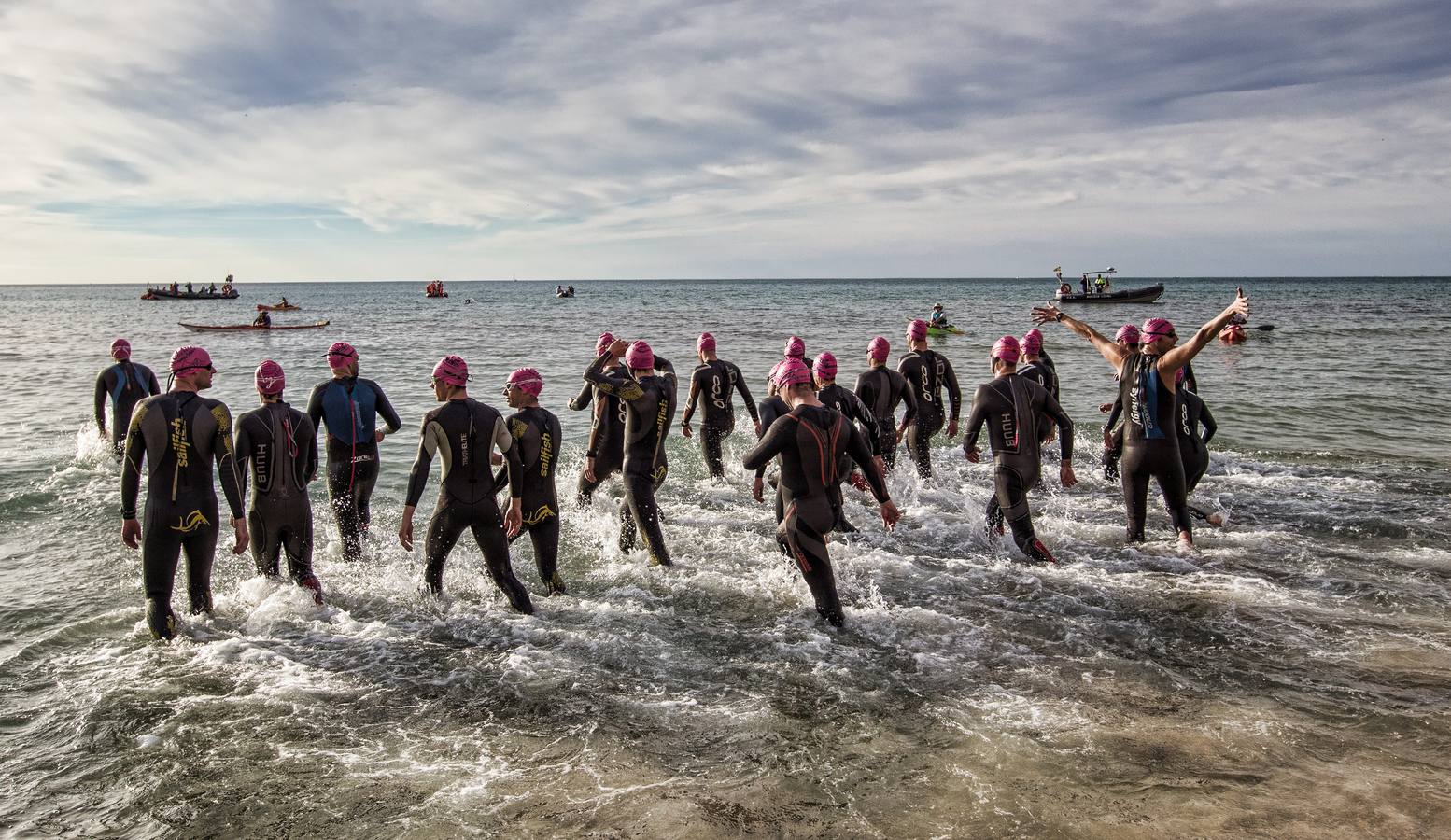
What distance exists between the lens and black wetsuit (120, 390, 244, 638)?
6363 millimetres

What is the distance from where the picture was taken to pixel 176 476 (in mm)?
6398

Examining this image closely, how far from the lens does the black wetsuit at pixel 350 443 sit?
849cm

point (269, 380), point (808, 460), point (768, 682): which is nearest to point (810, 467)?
point (808, 460)

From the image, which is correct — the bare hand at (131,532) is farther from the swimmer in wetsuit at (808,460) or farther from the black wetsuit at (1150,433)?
Answer: the black wetsuit at (1150,433)

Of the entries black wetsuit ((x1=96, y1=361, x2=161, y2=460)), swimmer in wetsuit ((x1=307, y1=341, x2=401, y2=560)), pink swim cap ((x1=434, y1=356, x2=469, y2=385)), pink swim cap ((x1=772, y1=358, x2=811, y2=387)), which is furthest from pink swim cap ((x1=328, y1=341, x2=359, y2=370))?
black wetsuit ((x1=96, y1=361, x2=161, y2=460))

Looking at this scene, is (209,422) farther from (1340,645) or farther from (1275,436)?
(1275,436)

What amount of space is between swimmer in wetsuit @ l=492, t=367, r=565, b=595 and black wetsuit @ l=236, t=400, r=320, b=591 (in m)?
1.68

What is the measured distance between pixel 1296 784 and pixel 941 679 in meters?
2.16

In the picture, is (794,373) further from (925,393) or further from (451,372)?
(925,393)

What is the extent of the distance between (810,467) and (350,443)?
199 inches

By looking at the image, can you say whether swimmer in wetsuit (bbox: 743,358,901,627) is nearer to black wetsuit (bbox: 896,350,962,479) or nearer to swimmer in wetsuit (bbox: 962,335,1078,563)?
swimmer in wetsuit (bbox: 962,335,1078,563)

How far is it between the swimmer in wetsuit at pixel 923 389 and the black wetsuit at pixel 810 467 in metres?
5.30

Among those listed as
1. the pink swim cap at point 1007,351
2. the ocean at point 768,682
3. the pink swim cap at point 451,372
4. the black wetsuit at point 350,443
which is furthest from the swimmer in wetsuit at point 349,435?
the pink swim cap at point 1007,351

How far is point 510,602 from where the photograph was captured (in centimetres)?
724
